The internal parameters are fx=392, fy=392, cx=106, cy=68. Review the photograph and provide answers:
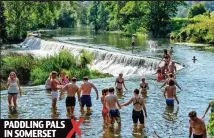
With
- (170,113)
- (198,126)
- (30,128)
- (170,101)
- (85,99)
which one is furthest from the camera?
(170,101)

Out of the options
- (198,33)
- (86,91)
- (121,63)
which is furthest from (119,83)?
(198,33)

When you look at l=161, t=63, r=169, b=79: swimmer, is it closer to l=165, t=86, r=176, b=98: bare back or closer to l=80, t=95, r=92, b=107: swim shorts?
l=165, t=86, r=176, b=98: bare back

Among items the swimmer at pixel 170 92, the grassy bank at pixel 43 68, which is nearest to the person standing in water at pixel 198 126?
the swimmer at pixel 170 92

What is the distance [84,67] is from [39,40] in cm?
2762

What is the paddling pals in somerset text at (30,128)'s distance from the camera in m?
8.91

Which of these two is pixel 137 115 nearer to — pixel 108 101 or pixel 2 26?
pixel 108 101

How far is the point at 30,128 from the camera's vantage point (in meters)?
8.98

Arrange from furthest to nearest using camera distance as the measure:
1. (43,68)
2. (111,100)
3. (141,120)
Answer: (43,68) → (141,120) → (111,100)

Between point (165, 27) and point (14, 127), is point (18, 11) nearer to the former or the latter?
point (165, 27)

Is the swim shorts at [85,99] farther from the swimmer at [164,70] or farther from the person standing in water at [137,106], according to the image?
the swimmer at [164,70]

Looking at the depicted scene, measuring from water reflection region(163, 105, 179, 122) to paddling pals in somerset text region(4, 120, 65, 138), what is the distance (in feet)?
25.8

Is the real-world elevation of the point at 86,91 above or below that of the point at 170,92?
above

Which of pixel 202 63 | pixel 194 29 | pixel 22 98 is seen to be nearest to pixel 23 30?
pixel 194 29

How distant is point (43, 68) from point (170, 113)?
15544mm
